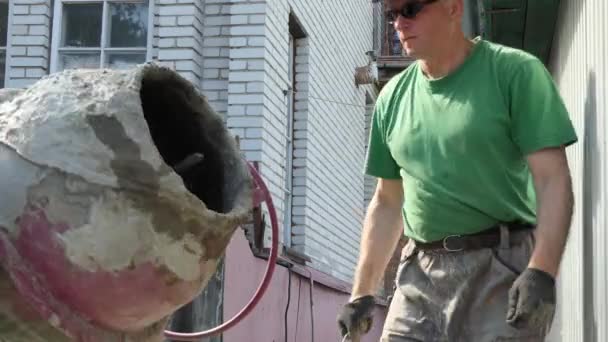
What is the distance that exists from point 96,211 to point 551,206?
139 cm

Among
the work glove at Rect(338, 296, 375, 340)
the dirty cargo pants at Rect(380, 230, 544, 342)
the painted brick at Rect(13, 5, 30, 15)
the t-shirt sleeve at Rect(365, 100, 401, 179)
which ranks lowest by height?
the work glove at Rect(338, 296, 375, 340)

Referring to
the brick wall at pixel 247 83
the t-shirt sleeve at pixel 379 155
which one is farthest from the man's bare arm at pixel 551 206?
the brick wall at pixel 247 83

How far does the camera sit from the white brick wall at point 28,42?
662cm

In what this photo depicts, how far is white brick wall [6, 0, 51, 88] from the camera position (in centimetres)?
662

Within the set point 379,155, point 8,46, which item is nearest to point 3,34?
point 8,46

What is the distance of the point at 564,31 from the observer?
182 inches

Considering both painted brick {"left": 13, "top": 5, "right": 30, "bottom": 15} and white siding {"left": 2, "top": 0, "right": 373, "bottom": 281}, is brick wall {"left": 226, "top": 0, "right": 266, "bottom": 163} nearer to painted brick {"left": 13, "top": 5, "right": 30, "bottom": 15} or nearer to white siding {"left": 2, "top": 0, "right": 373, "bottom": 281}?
white siding {"left": 2, "top": 0, "right": 373, "bottom": 281}

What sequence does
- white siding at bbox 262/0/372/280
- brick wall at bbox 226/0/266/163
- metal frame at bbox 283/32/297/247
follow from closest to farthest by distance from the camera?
brick wall at bbox 226/0/266/163 < white siding at bbox 262/0/372/280 < metal frame at bbox 283/32/297/247

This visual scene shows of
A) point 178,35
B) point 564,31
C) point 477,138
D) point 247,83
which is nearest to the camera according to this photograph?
point 477,138

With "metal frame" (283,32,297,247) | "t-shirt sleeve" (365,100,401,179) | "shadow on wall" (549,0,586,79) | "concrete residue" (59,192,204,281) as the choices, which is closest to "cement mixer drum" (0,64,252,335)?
"concrete residue" (59,192,204,281)

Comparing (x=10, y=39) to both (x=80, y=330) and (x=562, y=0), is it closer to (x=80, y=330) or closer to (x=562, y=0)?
(x=562, y=0)

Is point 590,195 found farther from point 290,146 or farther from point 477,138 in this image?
point 290,146

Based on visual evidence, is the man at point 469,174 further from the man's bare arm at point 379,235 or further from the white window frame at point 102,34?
the white window frame at point 102,34

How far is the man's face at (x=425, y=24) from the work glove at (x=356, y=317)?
96 cm
